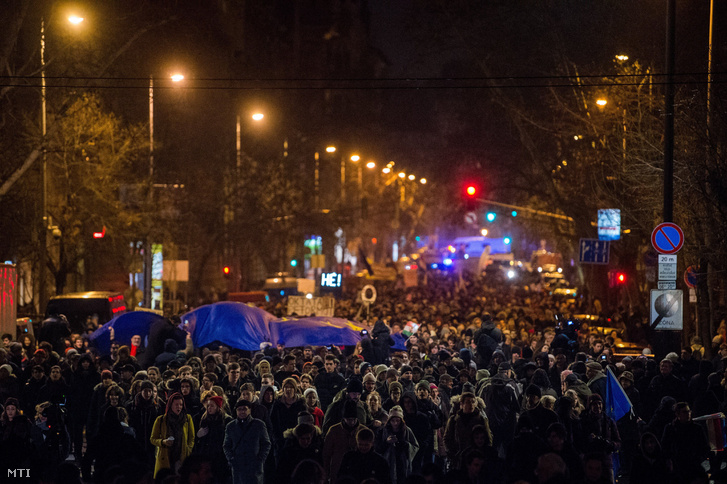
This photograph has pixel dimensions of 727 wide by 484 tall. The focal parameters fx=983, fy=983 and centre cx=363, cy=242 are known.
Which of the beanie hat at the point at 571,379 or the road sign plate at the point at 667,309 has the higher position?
the road sign plate at the point at 667,309

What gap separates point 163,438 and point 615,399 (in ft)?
16.7

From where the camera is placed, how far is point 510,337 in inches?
905

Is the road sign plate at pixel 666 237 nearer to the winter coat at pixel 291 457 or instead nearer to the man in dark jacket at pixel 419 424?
the man in dark jacket at pixel 419 424

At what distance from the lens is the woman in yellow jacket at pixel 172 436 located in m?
10.6

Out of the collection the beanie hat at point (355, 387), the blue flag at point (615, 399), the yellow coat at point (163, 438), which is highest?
the beanie hat at point (355, 387)

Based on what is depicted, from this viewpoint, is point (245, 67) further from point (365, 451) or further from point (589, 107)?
point (365, 451)

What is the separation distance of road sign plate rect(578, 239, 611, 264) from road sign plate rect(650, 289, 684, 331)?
8665 mm

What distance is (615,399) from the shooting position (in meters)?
11.3

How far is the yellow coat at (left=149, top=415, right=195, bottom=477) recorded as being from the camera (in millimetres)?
10617

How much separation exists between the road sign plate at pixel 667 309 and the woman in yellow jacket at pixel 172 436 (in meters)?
8.19

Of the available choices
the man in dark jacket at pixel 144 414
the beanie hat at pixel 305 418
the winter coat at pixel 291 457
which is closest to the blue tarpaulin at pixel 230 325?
the man in dark jacket at pixel 144 414

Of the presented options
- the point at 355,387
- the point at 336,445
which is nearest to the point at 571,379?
the point at 355,387

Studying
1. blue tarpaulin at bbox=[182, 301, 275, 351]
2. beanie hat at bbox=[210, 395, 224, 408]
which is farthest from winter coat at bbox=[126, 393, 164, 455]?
blue tarpaulin at bbox=[182, 301, 275, 351]

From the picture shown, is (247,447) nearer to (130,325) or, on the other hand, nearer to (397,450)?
(397,450)
